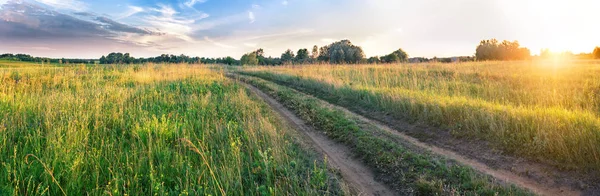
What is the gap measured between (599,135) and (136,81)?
15.8 m

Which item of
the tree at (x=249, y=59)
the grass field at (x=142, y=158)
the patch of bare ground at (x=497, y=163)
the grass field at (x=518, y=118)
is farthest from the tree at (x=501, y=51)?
the grass field at (x=142, y=158)

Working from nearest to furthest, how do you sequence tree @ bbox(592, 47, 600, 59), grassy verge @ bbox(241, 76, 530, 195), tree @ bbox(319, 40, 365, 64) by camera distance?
grassy verge @ bbox(241, 76, 530, 195)
tree @ bbox(592, 47, 600, 59)
tree @ bbox(319, 40, 365, 64)

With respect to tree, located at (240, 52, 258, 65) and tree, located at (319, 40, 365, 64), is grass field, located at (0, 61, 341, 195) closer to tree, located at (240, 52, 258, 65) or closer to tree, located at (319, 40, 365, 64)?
tree, located at (319, 40, 365, 64)

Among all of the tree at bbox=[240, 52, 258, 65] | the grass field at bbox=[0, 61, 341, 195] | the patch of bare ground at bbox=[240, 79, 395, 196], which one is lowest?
the patch of bare ground at bbox=[240, 79, 395, 196]

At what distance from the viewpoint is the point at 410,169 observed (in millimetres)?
4668

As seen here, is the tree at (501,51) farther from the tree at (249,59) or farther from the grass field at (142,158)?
the grass field at (142,158)

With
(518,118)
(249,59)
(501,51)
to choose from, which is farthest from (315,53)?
(518,118)

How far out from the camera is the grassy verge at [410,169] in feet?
13.2

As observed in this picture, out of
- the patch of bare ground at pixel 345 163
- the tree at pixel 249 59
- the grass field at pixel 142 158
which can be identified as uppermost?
the tree at pixel 249 59

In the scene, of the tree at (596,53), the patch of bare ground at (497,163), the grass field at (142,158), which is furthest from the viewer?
the tree at (596,53)

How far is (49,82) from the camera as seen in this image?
1187 centimetres

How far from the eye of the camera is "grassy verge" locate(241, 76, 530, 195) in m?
4.01

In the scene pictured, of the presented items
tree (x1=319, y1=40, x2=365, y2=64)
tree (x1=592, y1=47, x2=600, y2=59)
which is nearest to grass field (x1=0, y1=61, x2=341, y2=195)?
tree (x1=319, y1=40, x2=365, y2=64)

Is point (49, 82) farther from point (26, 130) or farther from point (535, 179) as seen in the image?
point (535, 179)
